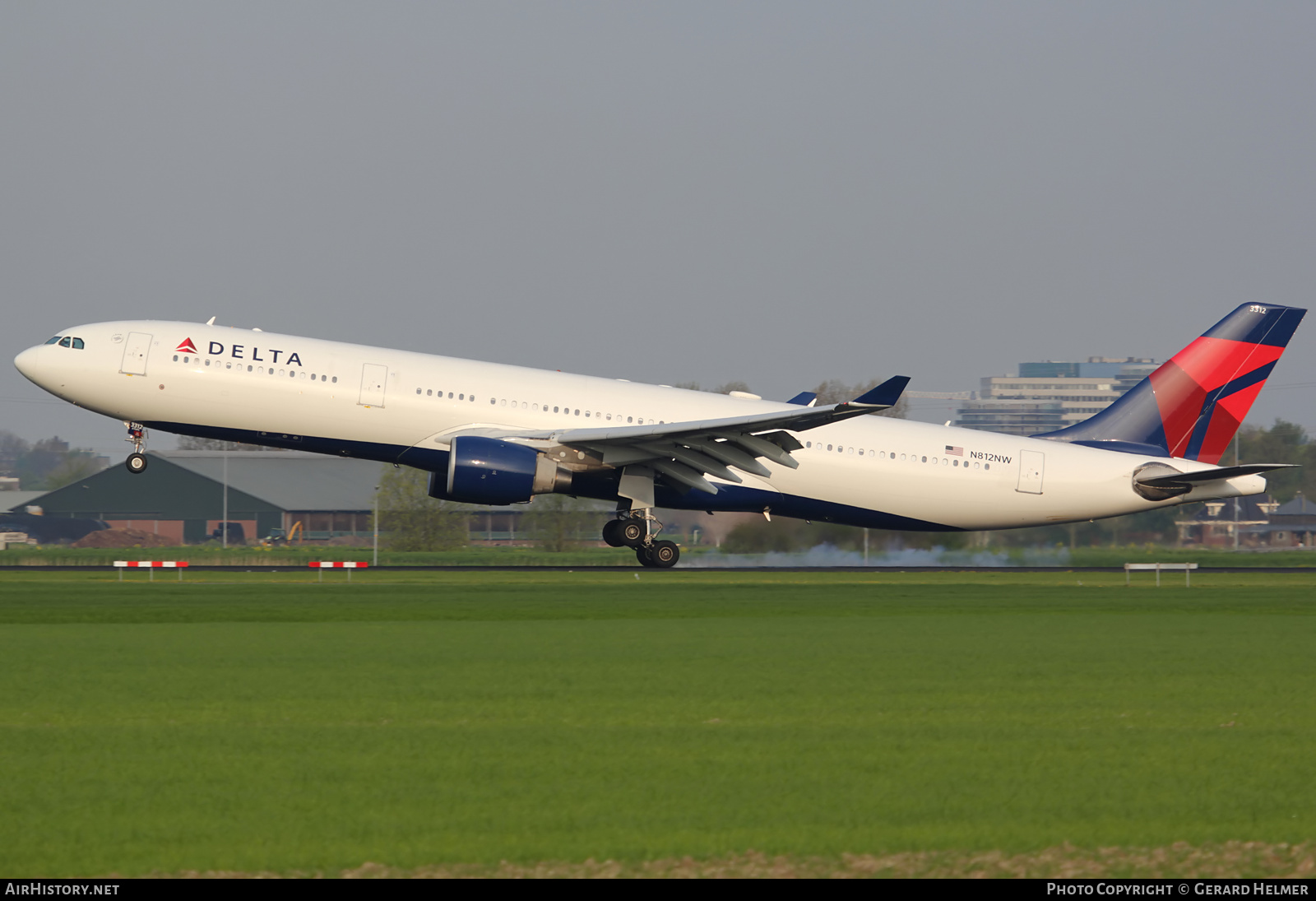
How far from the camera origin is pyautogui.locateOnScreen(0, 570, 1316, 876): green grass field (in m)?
6.25

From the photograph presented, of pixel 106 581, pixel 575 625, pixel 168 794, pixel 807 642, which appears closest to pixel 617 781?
pixel 168 794

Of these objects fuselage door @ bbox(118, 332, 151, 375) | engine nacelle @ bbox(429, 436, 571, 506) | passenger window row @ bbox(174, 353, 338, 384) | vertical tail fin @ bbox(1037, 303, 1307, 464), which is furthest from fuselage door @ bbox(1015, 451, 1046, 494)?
fuselage door @ bbox(118, 332, 151, 375)

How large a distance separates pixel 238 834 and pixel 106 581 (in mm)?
23220

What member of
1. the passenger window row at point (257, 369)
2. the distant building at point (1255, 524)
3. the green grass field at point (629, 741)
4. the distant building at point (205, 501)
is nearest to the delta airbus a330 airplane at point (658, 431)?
the passenger window row at point (257, 369)

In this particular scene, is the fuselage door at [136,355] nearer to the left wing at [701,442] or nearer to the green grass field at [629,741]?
the left wing at [701,442]

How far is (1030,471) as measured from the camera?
34.3 metres

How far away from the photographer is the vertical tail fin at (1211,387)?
35062mm

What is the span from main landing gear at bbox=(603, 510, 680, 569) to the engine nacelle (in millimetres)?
3170

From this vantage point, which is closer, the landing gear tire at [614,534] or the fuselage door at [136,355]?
the fuselage door at [136,355]

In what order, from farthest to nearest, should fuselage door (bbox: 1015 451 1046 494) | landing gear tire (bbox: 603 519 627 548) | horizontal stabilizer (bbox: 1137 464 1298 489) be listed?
1. fuselage door (bbox: 1015 451 1046 494)
2. landing gear tire (bbox: 603 519 627 548)
3. horizontal stabilizer (bbox: 1137 464 1298 489)

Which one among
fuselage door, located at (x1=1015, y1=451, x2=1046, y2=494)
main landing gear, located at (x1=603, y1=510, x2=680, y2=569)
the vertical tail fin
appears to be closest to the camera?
main landing gear, located at (x1=603, y1=510, x2=680, y2=569)

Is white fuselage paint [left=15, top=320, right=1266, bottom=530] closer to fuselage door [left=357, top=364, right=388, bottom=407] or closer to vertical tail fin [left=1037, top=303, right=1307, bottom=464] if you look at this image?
fuselage door [left=357, top=364, right=388, bottom=407]

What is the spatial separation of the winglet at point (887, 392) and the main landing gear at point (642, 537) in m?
6.82
